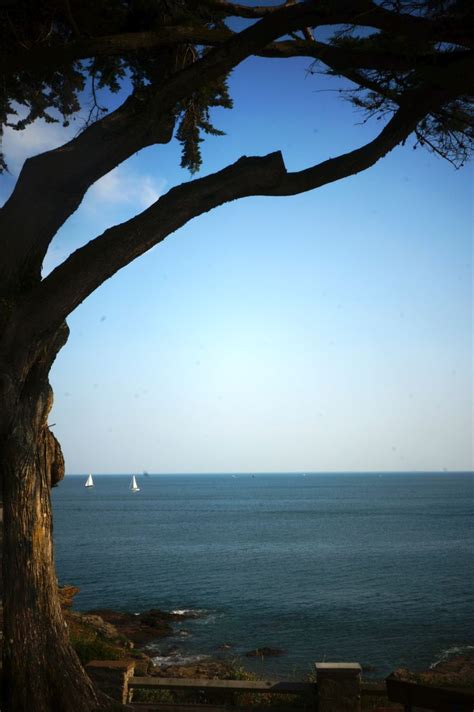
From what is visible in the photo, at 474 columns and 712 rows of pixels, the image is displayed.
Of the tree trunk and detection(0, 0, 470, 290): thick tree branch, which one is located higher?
detection(0, 0, 470, 290): thick tree branch

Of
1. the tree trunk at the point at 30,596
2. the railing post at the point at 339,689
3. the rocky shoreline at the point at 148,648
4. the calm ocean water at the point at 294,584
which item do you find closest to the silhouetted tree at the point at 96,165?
the tree trunk at the point at 30,596

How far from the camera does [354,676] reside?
23.8ft

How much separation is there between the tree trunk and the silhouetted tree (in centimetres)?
1

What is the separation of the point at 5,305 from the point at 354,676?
6.01 m

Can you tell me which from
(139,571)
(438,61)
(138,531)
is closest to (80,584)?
(139,571)

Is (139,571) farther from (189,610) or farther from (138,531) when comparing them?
(138,531)

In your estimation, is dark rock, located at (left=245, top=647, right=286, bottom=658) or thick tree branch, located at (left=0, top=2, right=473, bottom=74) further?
dark rock, located at (left=245, top=647, right=286, bottom=658)

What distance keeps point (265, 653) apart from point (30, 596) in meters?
23.7

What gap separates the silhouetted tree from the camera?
670cm

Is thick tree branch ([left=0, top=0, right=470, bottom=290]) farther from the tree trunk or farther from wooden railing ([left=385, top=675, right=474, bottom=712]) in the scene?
wooden railing ([left=385, top=675, right=474, bottom=712])

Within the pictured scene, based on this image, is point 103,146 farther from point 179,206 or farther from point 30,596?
point 30,596

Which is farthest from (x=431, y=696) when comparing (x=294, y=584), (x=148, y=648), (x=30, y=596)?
(x=294, y=584)

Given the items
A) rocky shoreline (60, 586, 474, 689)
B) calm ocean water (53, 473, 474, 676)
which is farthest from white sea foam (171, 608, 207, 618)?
calm ocean water (53, 473, 474, 676)

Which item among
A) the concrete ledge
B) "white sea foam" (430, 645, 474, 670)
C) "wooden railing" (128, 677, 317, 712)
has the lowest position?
"white sea foam" (430, 645, 474, 670)
